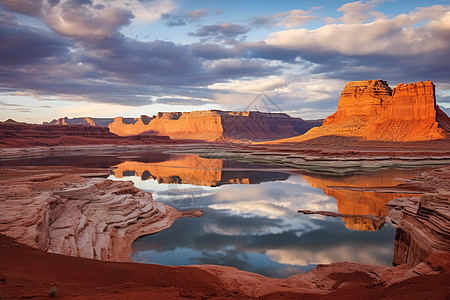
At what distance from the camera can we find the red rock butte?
7450 centimetres

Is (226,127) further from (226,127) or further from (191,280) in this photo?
(191,280)

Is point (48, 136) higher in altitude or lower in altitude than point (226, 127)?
lower

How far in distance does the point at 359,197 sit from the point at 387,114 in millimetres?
75545

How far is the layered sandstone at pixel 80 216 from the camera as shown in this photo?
31.3 feet

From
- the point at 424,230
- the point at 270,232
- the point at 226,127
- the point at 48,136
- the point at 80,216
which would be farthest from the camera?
the point at 226,127

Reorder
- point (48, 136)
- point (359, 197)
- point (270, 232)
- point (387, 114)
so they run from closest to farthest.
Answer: point (270, 232)
point (359, 197)
point (387, 114)
point (48, 136)

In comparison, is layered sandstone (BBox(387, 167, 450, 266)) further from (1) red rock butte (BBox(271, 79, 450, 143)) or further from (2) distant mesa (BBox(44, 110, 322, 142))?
(2) distant mesa (BBox(44, 110, 322, 142))

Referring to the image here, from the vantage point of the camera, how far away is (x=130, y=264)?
306 inches

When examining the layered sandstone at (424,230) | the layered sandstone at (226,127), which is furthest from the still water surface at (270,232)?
the layered sandstone at (226,127)

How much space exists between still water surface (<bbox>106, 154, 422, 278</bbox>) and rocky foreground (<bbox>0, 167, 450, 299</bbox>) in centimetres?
102

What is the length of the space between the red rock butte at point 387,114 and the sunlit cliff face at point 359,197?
5295 cm

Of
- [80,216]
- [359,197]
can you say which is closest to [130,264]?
[80,216]

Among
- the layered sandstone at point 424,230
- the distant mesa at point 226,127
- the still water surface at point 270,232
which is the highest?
the distant mesa at point 226,127

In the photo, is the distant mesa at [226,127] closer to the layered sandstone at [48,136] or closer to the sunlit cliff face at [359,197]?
the layered sandstone at [48,136]
